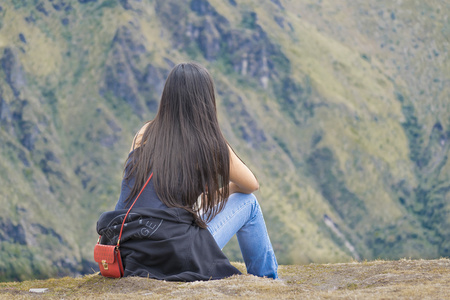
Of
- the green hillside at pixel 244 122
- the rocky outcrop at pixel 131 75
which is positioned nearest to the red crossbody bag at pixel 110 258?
the green hillside at pixel 244 122

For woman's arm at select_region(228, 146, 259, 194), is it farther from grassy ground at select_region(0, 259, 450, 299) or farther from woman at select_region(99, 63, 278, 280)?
grassy ground at select_region(0, 259, 450, 299)

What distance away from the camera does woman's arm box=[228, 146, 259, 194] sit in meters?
6.61

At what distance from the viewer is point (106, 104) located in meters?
164

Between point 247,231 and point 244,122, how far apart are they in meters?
166

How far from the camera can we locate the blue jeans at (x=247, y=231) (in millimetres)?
6875

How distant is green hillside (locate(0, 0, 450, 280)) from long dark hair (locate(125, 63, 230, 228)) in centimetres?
12404

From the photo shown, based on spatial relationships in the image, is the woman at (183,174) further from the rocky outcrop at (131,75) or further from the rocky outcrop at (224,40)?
the rocky outcrop at (224,40)

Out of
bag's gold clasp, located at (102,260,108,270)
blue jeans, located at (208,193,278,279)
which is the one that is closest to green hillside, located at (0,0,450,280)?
blue jeans, located at (208,193,278,279)

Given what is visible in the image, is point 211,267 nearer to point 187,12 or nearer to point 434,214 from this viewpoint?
point 434,214

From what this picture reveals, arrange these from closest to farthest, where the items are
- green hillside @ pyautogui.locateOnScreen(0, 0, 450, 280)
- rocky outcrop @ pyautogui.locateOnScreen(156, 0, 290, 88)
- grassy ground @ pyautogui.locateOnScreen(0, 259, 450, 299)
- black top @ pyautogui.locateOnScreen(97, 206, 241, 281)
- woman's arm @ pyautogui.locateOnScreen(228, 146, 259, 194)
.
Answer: grassy ground @ pyautogui.locateOnScreen(0, 259, 450, 299), black top @ pyautogui.locateOnScreen(97, 206, 241, 281), woman's arm @ pyautogui.locateOnScreen(228, 146, 259, 194), green hillside @ pyautogui.locateOnScreen(0, 0, 450, 280), rocky outcrop @ pyautogui.locateOnScreen(156, 0, 290, 88)

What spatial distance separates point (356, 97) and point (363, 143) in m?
18.7

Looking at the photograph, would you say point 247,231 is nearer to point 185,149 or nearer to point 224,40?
point 185,149

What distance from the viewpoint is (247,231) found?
7230mm

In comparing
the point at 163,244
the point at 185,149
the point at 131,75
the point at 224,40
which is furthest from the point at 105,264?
the point at 224,40
